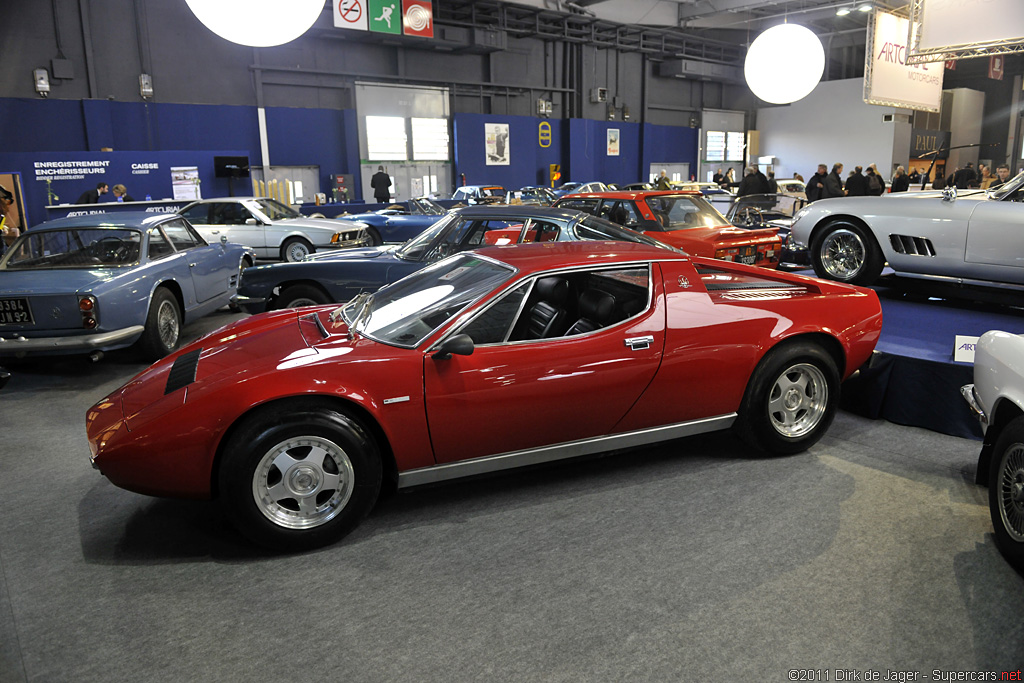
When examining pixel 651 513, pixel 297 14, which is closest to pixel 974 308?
pixel 651 513

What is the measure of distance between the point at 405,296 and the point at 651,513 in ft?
5.49

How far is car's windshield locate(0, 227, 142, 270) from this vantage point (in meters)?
6.25

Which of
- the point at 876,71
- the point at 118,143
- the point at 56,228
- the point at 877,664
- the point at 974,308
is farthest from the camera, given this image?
the point at 118,143

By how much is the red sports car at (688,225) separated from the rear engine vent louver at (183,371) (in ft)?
16.2

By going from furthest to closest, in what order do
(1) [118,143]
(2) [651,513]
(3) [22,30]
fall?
(1) [118,143] < (3) [22,30] < (2) [651,513]

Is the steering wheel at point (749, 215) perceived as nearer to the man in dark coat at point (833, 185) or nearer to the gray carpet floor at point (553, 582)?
the man in dark coat at point (833, 185)

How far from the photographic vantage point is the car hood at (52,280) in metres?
5.70

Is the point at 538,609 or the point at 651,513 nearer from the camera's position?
the point at 538,609

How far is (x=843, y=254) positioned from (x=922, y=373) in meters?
2.43

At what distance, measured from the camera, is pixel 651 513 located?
3367 mm

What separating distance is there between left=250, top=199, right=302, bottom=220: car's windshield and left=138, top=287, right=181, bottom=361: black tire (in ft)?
18.4

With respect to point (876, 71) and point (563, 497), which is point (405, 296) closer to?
point (563, 497)

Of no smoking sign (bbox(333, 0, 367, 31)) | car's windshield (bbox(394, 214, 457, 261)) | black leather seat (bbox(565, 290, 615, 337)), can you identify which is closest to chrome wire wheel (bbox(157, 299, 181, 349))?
car's windshield (bbox(394, 214, 457, 261))

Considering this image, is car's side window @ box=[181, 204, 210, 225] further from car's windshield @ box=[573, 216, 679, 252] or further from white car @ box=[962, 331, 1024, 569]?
white car @ box=[962, 331, 1024, 569]
